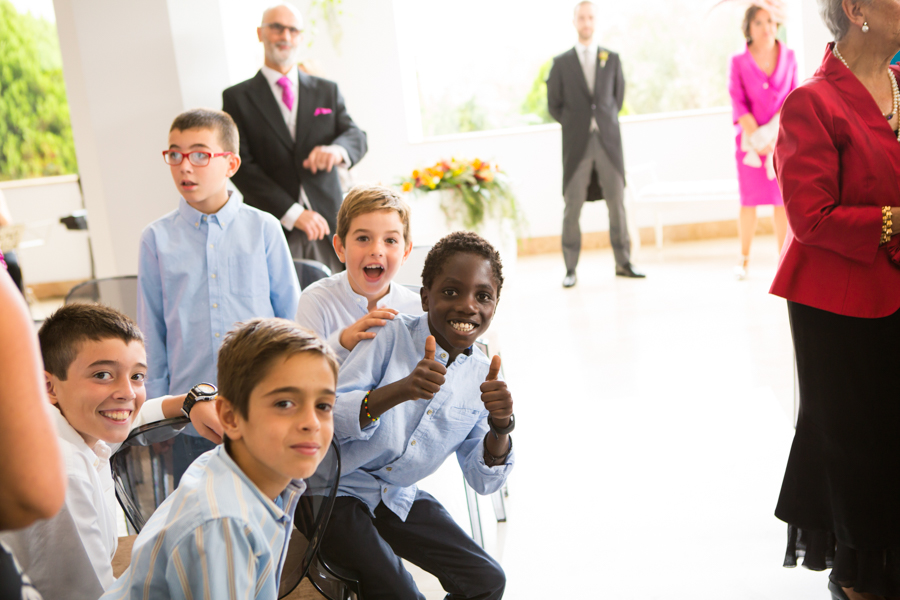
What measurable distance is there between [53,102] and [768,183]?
7.12 metres

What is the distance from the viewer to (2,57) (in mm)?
7910

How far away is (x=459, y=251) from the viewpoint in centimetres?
156

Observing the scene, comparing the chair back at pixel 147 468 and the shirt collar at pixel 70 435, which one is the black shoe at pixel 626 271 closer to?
the chair back at pixel 147 468

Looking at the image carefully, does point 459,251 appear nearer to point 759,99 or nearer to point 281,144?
point 281,144

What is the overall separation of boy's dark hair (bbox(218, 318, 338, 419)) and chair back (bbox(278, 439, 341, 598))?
0.75ft

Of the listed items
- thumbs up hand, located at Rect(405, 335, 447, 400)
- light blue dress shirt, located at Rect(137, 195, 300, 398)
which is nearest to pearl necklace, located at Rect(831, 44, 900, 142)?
thumbs up hand, located at Rect(405, 335, 447, 400)

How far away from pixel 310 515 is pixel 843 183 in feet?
4.41

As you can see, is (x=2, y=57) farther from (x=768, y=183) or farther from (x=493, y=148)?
(x=768, y=183)

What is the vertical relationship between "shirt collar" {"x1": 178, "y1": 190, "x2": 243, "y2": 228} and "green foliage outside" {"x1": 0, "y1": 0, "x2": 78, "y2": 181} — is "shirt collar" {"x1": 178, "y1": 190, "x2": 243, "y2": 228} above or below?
below

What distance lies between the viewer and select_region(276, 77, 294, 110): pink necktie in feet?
10.4

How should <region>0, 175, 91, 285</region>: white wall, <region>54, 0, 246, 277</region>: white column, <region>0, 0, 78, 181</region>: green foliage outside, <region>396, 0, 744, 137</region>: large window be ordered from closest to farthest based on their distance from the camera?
<region>54, 0, 246, 277</region>: white column → <region>396, 0, 744, 137</region>: large window → <region>0, 175, 91, 285</region>: white wall → <region>0, 0, 78, 181</region>: green foliage outside

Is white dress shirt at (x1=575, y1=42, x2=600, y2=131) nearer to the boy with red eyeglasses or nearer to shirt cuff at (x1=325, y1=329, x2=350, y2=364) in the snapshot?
the boy with red eyeglasses

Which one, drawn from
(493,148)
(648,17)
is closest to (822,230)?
(493,148)

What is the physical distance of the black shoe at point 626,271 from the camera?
18.9 feet
